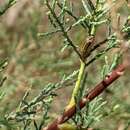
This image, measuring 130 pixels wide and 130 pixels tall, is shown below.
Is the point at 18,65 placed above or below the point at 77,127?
below

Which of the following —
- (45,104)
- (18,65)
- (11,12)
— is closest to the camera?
(45,104)

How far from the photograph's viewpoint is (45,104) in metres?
1.67

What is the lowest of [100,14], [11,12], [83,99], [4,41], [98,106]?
[11,12]

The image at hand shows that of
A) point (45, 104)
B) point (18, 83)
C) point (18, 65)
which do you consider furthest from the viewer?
point (18, 65)

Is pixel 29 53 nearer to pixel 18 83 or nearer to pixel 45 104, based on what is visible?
pixel 18 83

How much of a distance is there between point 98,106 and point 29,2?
3.58 metres

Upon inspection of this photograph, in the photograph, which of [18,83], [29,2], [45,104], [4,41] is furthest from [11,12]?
[45,104]

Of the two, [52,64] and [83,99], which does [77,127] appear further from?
[52,64]

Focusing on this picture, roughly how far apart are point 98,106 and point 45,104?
0.19 m

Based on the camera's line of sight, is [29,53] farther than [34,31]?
Yes

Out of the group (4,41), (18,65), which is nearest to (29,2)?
(4,41)

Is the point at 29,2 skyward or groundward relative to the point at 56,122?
groundward

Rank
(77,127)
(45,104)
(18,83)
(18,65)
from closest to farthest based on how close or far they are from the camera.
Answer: (77,127) → (45,104) → (18,83) → (18,65)

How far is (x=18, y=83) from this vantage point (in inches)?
154
